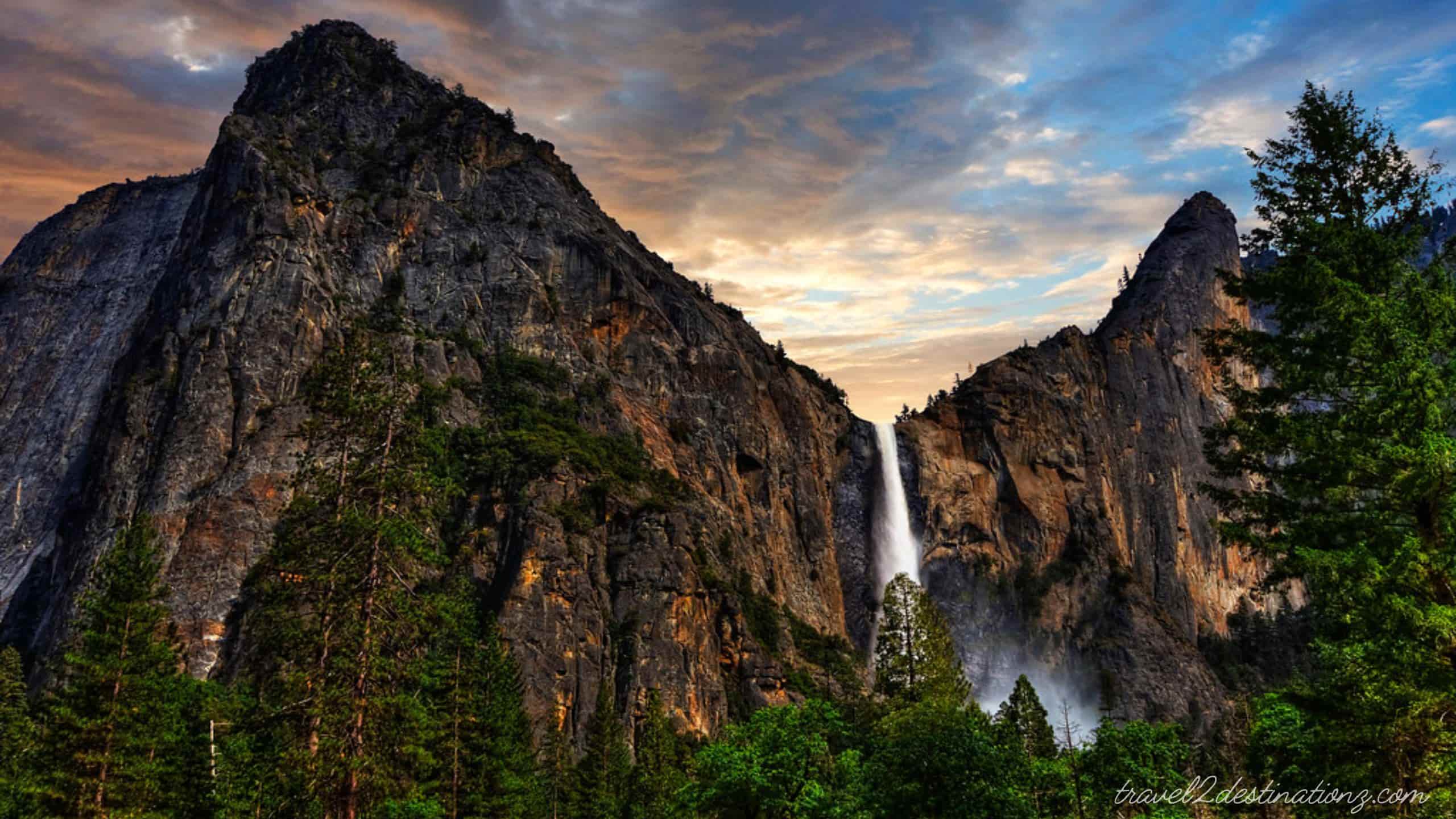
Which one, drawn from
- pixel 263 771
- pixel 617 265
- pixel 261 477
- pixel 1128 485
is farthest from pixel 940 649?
pixel 1128 485

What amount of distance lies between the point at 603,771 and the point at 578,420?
48.3 meters

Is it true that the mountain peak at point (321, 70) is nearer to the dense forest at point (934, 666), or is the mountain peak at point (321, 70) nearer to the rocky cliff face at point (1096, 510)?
the rocky cliff face at point (1096, 510)

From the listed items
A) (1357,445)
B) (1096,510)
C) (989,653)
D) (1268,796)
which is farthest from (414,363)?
(1096,510)

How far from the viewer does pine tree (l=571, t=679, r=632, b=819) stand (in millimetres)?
45062

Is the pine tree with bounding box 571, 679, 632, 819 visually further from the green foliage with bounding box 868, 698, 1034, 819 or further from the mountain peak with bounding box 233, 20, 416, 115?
the mountain peak with bounding box 233, 20, 416, 115

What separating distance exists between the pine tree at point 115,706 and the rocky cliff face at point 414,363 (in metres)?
26.3

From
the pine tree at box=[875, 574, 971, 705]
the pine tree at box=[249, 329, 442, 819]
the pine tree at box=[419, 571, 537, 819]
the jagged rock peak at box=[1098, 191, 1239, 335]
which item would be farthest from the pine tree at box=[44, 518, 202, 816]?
the jagged rock peak at box=[1098, 191, 1239, 335]

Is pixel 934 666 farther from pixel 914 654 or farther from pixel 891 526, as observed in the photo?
pixel 891 526

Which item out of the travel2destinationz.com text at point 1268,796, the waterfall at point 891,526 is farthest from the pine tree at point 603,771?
the waterfall at point 891,526

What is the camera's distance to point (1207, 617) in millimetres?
134750

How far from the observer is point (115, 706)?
28.9 meters

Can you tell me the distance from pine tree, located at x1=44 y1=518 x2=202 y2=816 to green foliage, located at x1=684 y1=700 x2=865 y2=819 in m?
18.2

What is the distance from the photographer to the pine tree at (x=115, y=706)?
2814 centimetres

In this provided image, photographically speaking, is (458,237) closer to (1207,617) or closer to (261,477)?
(261,477)
